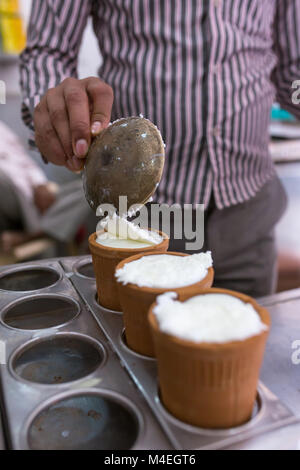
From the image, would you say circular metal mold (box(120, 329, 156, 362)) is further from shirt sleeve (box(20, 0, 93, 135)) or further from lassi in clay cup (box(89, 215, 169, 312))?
shirt sleeve (box(20, 0, 93, 135))

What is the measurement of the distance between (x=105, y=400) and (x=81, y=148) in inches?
17.5

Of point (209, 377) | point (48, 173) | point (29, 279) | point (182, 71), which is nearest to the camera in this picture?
point (209, 377)

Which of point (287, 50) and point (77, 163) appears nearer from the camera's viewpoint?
point (77, 163)

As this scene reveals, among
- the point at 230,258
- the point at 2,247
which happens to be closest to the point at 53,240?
the point at 2,247

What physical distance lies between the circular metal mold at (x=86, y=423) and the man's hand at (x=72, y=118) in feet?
1.44

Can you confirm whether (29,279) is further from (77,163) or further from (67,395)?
(67,395)

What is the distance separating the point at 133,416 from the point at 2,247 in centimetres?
249

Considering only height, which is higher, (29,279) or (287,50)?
(287,50)

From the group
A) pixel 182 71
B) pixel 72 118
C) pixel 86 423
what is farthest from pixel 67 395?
pixel 182 71

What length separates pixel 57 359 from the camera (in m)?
0.70

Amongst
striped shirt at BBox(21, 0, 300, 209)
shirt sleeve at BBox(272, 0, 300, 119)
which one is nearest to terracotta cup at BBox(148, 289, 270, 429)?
striped shirt at BBox(21, 0, 300, 209)

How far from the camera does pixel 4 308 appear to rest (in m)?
0.84

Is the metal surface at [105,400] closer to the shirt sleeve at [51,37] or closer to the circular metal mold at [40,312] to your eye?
the circular metal mold at [40,312]
